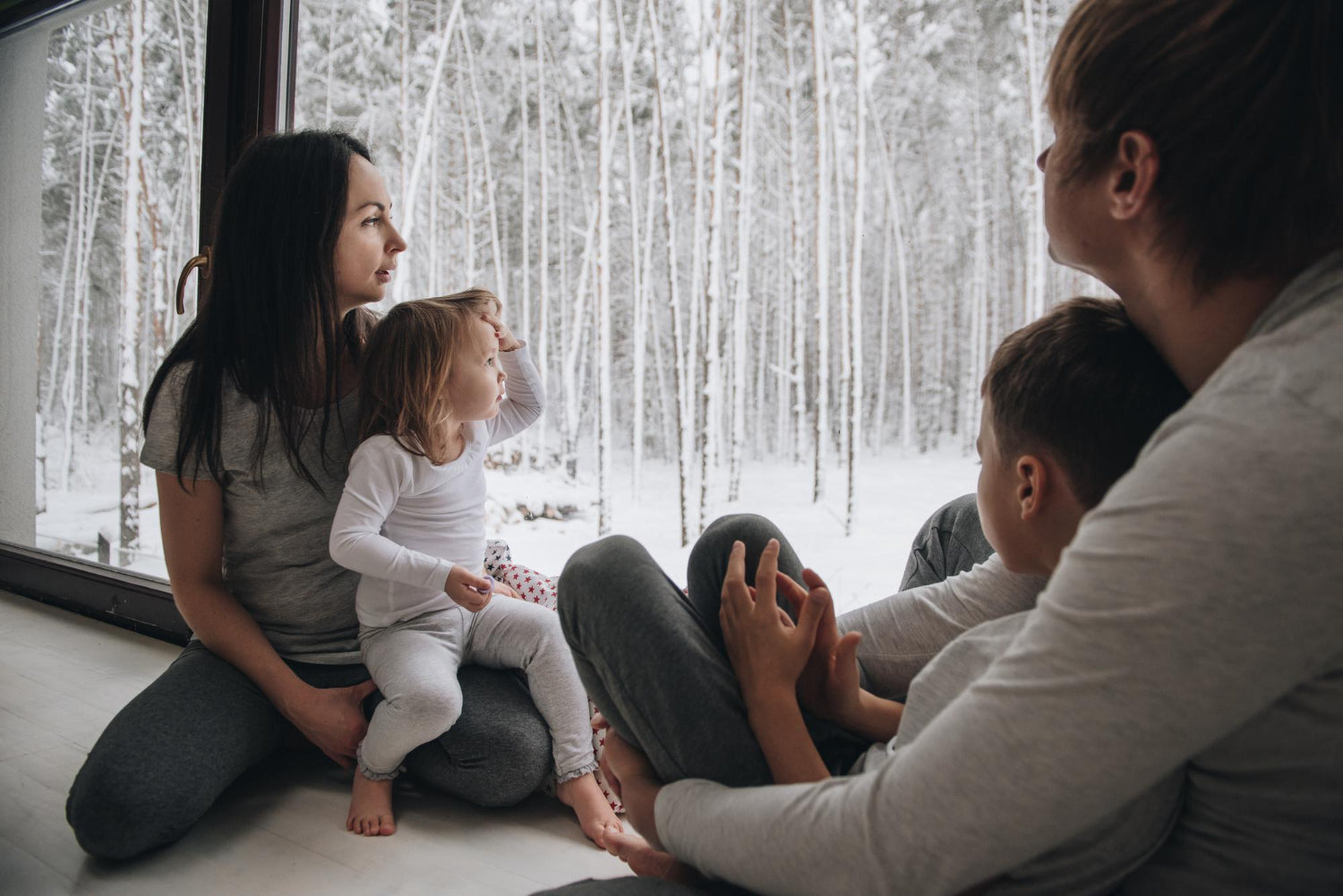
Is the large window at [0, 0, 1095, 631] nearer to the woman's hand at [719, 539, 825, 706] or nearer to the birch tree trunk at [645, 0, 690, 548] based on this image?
the birch tree trunk at [645, 0, 690, 548]

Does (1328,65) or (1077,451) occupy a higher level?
(1328,65)

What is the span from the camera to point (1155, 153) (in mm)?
615

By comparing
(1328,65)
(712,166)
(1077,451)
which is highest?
(712,166)

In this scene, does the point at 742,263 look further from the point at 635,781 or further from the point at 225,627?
the point at 635,781

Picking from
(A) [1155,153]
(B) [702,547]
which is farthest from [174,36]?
(A) [1155,153]

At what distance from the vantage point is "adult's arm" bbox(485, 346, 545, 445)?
1618 mm

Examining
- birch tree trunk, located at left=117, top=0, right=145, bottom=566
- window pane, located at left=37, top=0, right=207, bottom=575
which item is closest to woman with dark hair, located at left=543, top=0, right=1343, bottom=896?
window pane, located at left=37, top=0, right=207, bottom=575

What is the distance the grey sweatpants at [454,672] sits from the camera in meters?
1.30

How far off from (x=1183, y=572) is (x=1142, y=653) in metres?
0.05

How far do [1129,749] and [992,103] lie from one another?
5.80ft

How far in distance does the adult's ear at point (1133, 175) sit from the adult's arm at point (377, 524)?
3.52ft

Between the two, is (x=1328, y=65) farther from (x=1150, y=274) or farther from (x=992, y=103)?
(x=992, y=103)

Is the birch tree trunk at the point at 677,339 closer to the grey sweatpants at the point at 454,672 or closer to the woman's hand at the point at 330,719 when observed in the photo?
the grey sweatpants at the point at 454,672

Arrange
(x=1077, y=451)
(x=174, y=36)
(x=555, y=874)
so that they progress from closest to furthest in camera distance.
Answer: (x=1077, y=451) < (x=555, y=874) < (x=174, y=36)
